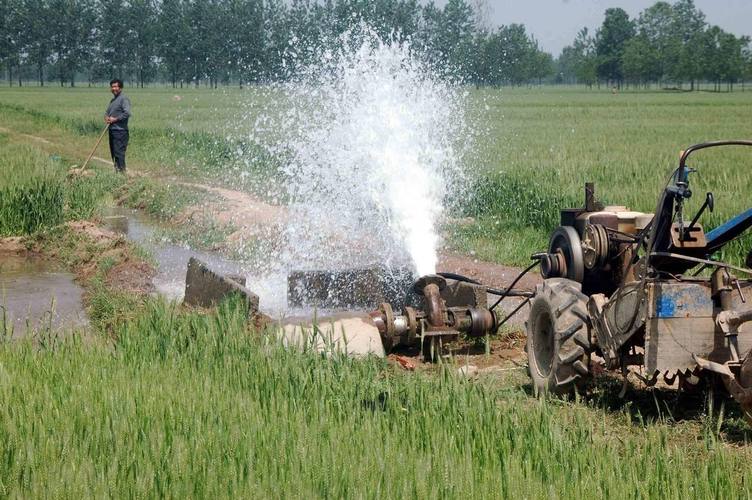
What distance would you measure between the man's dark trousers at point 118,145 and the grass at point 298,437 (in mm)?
14212

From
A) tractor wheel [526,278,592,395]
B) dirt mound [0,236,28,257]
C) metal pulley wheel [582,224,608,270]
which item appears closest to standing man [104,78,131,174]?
dirt mound [0,236,28,257]

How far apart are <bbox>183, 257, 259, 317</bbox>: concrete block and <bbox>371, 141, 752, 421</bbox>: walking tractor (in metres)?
0.99

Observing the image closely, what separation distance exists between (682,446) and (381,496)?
209cm

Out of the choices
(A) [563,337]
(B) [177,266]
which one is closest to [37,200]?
(B) [177,266]

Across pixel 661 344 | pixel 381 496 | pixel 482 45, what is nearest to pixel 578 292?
pixel 661 344

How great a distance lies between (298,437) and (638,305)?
211 cm

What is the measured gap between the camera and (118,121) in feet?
63.0

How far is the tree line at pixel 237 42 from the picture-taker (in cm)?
11069

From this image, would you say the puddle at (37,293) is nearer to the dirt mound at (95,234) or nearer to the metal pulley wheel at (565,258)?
the dirt mound at (95,234)

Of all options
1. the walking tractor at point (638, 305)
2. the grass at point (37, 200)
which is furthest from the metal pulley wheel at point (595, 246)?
the grass at point (37, 200)

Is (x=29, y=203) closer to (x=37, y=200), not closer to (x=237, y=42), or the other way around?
(x=37, y=200)

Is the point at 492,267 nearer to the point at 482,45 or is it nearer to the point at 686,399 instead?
the point at 686,399

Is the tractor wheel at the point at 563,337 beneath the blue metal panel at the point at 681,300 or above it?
beneath

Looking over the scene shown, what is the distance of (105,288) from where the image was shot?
30.4 feet
